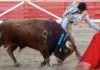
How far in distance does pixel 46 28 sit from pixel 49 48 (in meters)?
0.34

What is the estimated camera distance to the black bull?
7.16 meters

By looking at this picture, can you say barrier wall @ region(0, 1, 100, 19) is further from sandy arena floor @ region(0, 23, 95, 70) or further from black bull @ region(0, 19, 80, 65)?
black bull @ region(0, 19, 80, 65)

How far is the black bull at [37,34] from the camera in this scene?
7164 mm

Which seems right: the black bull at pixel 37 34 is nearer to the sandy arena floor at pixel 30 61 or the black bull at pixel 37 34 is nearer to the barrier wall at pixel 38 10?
the sandy arena floor at pixel 30 61

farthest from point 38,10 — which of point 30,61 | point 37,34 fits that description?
point 37,34

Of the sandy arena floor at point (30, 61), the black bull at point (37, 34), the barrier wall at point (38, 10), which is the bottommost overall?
the barrier wall at point (38, 10)

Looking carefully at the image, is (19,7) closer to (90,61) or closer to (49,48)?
(49,48)

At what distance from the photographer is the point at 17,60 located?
816cm

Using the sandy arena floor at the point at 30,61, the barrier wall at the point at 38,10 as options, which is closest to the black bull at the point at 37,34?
the sandy arena floor at the point at 30,61

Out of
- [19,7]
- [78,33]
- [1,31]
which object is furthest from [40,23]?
[19,7]

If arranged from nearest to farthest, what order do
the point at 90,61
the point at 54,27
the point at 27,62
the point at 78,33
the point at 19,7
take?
1. the point at 90,61
2. the point at 54,27
3. the point at 27,62
4. the point at 78,33
5. the point at 19,7

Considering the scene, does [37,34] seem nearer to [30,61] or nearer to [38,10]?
[30,61]

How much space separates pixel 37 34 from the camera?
283 inches

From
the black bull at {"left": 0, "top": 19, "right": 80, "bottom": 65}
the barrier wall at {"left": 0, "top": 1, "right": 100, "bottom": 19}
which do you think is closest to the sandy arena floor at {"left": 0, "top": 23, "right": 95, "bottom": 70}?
the black bull at {"left": 0, "top": 19, "right": 80, "bottom": 65}
